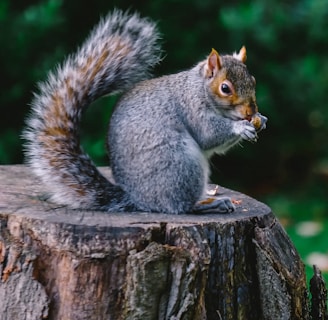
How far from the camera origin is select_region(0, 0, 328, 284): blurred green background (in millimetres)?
3256

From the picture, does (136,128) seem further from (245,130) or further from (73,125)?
(245,130)

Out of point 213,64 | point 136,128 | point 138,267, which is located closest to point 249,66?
point 213,64

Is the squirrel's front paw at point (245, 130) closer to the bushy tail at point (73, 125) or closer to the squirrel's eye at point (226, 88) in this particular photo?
the squirrel's eye at point (226, 88)

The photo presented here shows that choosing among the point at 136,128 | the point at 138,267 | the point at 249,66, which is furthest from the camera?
the point at 249,66

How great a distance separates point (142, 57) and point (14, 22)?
1249 millimetres

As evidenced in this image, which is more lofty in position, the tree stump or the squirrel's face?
the squirrel's face

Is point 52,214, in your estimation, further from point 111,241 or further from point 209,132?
point 209,132

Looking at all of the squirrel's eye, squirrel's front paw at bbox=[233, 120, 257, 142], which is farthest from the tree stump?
the squirrel's eye

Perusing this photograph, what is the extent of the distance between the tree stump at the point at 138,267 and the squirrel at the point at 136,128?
0.26ft

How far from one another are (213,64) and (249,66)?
1.55 metres

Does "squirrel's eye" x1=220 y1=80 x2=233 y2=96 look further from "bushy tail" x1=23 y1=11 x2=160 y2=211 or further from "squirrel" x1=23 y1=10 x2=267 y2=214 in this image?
"bushy tail" x1=23 y1=11 x2=160 y2=211

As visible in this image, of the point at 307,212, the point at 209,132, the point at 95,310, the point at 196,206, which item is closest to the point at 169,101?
the point at 209,132

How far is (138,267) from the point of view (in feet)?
5.73

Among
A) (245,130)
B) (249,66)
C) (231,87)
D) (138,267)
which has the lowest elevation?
(138,267)
